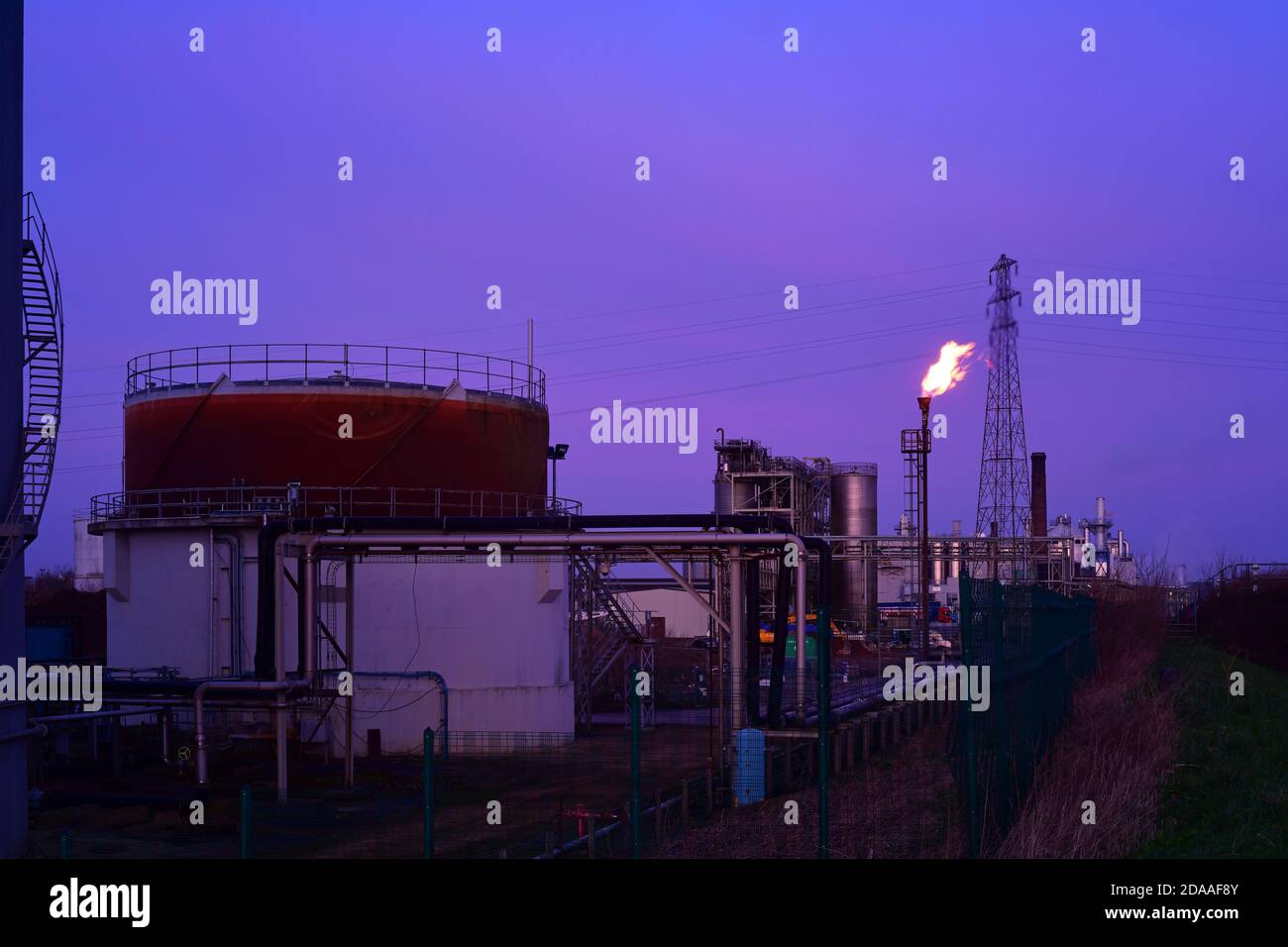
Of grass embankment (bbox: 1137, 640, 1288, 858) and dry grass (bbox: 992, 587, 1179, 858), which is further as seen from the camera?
grass embankment (bbox: 1137, 640, 1288, 858)

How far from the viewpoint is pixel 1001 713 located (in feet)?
38.6

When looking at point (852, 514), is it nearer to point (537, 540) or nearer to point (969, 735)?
point (537, 540)

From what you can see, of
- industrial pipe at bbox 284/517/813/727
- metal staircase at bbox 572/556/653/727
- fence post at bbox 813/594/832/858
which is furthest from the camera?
metal staircase at bbox 572/556/653/727

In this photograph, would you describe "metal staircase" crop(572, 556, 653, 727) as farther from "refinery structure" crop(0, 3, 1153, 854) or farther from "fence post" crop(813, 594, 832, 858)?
"fence post" crop(813, 594, 832, 858)

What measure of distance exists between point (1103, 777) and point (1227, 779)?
164 inches

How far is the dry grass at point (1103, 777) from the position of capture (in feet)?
36.3

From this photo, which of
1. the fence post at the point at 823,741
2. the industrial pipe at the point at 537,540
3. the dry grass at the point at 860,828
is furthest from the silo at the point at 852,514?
the fence post at the point at 823,741

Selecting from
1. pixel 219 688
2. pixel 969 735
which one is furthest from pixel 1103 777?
pixel 219 688

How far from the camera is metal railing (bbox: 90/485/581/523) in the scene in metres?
29.7

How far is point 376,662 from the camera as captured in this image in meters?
30.4

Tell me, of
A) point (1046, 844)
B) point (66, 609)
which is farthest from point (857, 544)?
point (1046, 844)

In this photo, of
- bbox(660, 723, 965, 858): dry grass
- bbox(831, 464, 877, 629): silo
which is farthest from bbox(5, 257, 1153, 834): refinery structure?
bbox(831, 464, 877, 629): silo

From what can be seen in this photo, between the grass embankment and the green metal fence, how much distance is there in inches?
54.9
